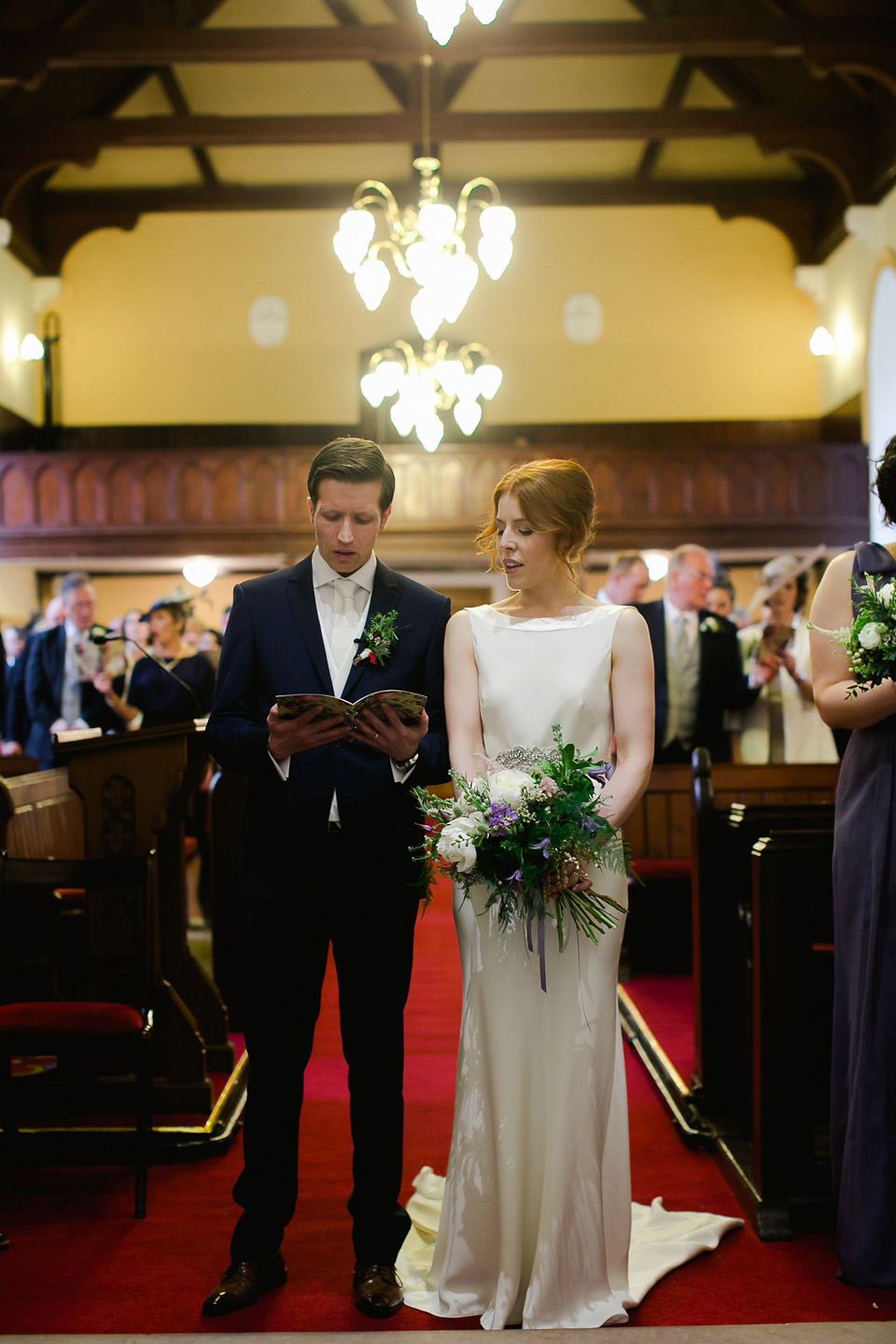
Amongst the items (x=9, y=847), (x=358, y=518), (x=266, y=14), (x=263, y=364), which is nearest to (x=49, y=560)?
(x=263, y=364)

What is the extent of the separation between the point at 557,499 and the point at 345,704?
0.62m

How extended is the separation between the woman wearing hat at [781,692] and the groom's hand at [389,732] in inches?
177

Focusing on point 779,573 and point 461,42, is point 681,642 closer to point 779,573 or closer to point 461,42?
point 779,573

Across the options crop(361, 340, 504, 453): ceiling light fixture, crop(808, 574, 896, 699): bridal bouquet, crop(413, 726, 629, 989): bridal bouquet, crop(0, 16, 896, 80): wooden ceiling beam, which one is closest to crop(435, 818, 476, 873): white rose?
crop(413, 726, 629, 989): bridal bouquet

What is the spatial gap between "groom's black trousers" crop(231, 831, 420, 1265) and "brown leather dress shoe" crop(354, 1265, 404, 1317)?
22 millimetres

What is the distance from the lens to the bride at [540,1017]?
2320 mm

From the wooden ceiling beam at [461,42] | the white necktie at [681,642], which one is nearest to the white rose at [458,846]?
the white necktie at [681,642]

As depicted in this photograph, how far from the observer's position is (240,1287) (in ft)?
7.87

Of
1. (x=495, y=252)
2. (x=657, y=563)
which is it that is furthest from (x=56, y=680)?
(x=657, y=563)

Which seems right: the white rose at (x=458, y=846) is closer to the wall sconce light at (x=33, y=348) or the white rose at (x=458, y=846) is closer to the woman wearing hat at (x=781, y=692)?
the woman wearing hat at (x=781, y=692)

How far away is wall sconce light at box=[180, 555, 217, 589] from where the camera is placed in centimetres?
1308

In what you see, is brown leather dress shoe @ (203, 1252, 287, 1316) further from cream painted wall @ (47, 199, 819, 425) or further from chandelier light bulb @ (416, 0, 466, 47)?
cream painted wall @ (47, 199, 819, 425)

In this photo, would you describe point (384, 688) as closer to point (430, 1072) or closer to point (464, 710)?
point (464, 710)

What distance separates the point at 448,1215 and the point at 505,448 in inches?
443
